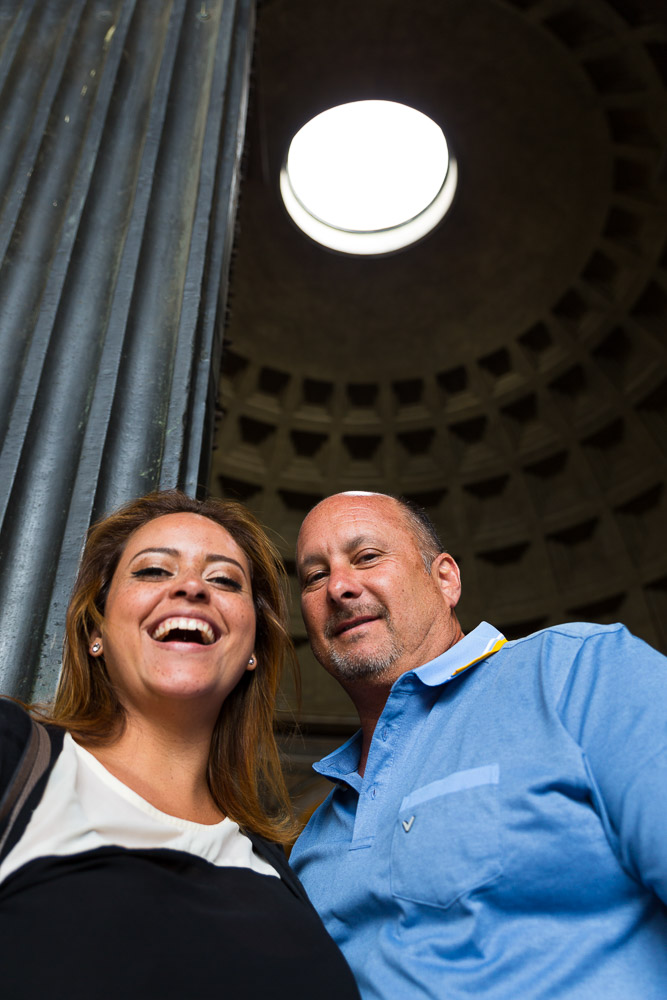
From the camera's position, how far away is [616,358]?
14984 millimetres

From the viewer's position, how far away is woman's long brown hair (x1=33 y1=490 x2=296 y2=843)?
92.4 inches

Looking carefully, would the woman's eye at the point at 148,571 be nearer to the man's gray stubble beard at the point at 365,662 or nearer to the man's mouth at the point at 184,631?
the man's mouth at the point at 184,631

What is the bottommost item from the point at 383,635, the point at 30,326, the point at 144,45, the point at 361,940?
the point at 361,940

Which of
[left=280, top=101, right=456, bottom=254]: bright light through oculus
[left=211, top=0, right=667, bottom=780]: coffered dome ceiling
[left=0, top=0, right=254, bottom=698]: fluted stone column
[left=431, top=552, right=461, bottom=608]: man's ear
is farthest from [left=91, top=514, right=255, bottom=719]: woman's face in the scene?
[left=280, top=101, right=456, bottom=254]: bright light through oculus

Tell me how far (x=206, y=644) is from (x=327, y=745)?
13.0 m

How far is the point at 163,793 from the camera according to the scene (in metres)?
2.21

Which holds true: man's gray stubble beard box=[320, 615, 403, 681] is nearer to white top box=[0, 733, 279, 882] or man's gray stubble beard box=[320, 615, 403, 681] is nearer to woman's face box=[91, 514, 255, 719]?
woman's face box=[91, 514, 255, 719]

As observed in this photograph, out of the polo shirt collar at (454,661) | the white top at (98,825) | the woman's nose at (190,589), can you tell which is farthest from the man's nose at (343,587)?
the white top at (98,825)

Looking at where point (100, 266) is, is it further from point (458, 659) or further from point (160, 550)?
point (458, 659)

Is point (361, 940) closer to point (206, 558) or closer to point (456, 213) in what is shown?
point (206, 558)

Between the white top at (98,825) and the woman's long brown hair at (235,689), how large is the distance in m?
0.26

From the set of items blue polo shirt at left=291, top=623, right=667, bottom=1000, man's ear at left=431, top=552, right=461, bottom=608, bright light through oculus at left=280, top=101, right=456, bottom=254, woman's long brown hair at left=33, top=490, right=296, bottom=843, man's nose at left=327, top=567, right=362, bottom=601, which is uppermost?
bright light through oculus at left=280, top=101, right=456, bottom=254

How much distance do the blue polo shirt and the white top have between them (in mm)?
347

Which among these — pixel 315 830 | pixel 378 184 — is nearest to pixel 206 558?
pixel 315 830
